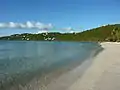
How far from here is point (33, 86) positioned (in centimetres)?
1423

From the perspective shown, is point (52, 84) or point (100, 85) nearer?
point (100, 85)

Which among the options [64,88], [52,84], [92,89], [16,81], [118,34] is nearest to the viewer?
[92,89]

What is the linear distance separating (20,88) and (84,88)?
331cm

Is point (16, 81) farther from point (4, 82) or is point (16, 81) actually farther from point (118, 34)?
point (118, 34)

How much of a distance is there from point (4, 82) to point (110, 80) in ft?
20.3

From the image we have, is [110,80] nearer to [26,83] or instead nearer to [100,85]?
[100,85]

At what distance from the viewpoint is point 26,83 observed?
15375 millimetres

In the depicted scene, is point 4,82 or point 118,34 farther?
point 118,34

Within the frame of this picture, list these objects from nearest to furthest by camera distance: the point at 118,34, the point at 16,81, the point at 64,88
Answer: the point at 64,88 → the point at 16,81 → the point at 118,34

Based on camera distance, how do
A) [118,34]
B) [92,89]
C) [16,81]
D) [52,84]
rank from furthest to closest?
[118,34] < [16,81] < [52,84] < [92,89]

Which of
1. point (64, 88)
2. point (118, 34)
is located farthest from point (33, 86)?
point (118, 34)

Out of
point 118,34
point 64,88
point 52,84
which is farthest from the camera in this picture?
point 118,34

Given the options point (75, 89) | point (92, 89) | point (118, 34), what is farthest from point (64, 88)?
point (118, 34)

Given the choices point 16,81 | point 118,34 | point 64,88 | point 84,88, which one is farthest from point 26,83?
point 118,34
